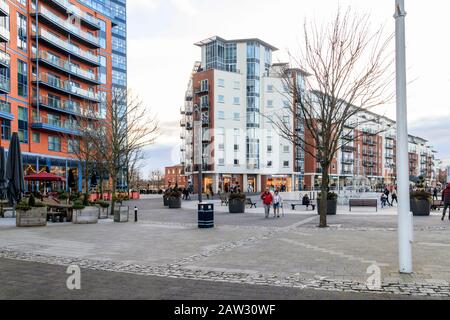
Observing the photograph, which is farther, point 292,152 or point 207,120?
point 292,152

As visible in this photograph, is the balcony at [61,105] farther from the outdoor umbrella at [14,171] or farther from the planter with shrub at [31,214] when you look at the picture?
the planter with shrub at [31,214]

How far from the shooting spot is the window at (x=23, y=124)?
4156 cm

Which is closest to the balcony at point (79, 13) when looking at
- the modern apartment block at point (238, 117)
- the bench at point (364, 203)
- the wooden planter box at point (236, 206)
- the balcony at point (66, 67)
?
the balcony at point (66, 67)

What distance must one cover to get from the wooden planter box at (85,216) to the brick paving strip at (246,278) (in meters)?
8.20

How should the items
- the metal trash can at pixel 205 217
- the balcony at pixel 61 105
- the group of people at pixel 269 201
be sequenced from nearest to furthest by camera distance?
the metal trash can at pixel 205 217 < the group of people at pixel 269 201 < the balcony at pixel 61 105

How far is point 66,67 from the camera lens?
158ft

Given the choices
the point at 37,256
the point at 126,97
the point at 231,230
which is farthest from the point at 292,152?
the point at 37,256

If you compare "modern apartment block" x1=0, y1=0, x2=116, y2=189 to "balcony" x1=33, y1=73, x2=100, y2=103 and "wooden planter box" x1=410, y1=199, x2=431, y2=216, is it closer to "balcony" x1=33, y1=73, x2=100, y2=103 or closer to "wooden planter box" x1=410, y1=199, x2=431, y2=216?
"balcony" x1=33, y1=73, x2=100, y2=103

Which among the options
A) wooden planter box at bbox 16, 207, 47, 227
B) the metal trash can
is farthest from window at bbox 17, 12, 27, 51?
the metal trash can

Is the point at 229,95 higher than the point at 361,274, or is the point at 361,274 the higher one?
the point at 229,95

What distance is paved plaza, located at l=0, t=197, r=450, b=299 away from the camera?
20.7 feet
